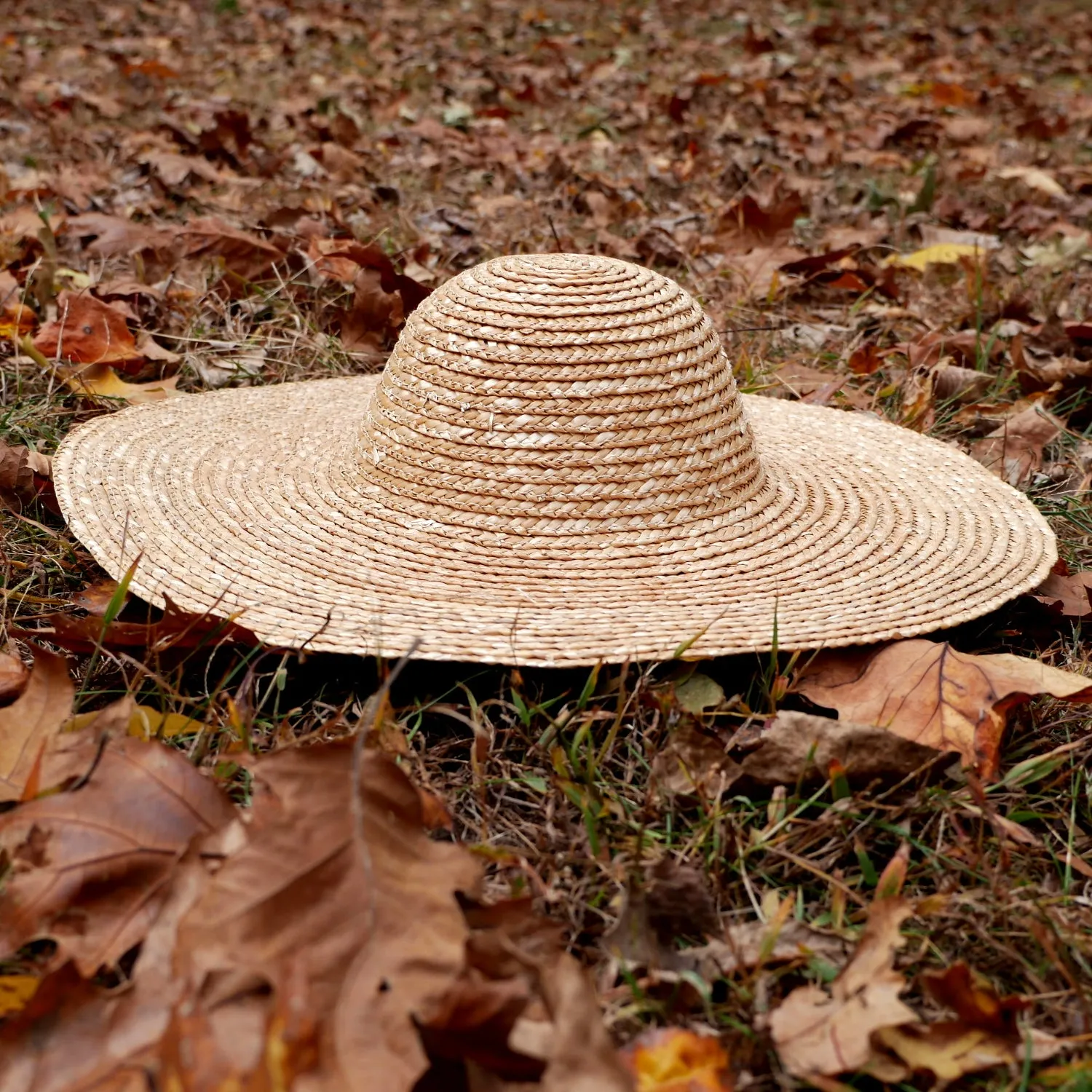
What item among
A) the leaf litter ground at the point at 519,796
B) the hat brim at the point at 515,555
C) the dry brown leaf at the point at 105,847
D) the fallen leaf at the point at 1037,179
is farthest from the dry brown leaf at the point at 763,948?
the fallen leaf at the point at 1037,179

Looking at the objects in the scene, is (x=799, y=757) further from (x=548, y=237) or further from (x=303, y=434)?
(x=548, y=237)

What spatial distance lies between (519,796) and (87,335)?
1.40 metres

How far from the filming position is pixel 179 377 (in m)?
2.22

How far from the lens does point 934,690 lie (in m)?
1.27

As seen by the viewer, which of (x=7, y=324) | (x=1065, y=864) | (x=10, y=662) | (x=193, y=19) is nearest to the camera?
(x=1065, y=864)

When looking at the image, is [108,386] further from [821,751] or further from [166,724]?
[821,751]

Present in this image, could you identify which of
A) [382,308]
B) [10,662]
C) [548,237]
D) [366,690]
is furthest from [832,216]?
[10,662]

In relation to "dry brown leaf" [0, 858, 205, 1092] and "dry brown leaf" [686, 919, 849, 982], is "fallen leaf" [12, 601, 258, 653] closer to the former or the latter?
"dry brown leaf" [0, 858, 205, 1092]

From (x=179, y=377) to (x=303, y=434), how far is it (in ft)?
1.85

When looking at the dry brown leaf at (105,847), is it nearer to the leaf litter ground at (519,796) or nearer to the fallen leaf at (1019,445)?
the leaf litter ground at (519,796)

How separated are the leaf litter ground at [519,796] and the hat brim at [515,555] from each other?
6 centimetres

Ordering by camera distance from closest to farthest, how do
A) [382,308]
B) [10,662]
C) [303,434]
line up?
1. [10,662]
2. [303,434]
3. [382,308]

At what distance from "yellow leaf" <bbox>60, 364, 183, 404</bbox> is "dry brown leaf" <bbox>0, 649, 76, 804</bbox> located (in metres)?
1.01

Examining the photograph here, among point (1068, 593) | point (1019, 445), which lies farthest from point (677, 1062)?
point (1019, 445)
